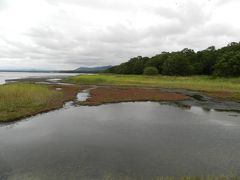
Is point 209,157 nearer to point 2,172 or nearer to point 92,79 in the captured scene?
point 2,172

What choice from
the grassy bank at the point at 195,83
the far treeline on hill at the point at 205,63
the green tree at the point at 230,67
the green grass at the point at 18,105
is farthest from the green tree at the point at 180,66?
the green grass at the point at 18,105

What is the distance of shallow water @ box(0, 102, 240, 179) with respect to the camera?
13.7 metres

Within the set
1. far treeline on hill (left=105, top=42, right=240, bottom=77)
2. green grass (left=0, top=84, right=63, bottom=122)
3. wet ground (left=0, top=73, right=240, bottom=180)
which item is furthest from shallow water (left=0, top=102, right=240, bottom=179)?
far treeline on hill (left=105, top=42, right=240, bottom=77)

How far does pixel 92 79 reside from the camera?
94.8 metres

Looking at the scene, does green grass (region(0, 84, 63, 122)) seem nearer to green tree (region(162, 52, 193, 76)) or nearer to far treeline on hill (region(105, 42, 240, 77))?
far treeline on hill (region(105, 42, 240, 77))

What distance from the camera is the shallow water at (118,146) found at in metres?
13.7

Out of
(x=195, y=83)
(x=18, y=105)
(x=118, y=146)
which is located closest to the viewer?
(x=118, y=146)

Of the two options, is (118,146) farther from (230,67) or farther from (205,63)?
(205,63)

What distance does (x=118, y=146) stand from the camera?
1792 centimetres

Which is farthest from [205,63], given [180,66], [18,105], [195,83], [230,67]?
[18,105]

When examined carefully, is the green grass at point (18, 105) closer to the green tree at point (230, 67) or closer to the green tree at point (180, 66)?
the green tree at point (230, 67)

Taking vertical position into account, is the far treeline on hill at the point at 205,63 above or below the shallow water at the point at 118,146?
above

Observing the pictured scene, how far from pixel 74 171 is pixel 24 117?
16.0 m

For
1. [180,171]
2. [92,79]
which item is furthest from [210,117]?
[92,79]
